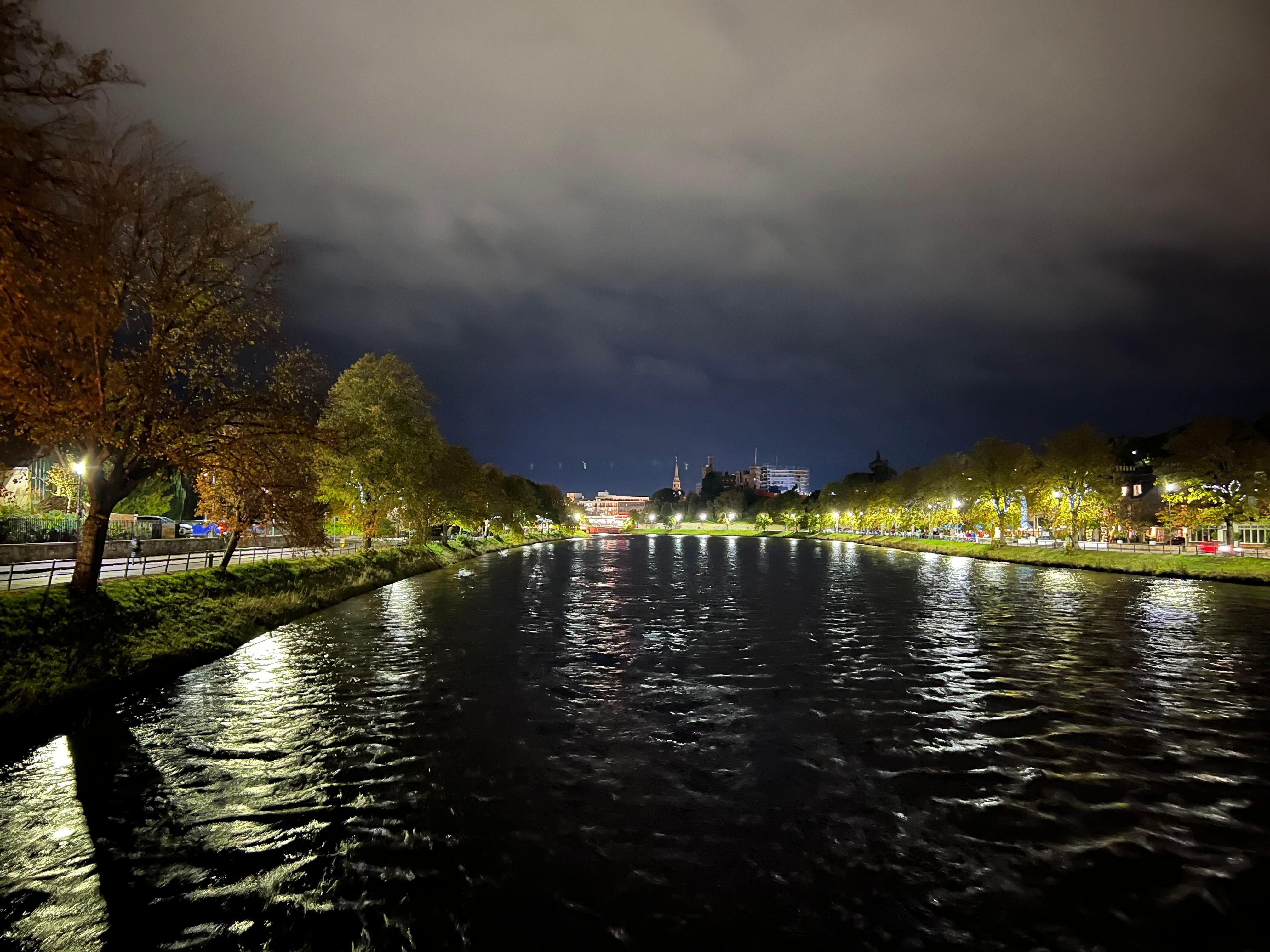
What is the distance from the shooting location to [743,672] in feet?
72.4

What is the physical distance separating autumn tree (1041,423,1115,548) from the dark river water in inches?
2144

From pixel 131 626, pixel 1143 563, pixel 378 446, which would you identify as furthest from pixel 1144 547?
pixel 131 626

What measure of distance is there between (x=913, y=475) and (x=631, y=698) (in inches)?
5441

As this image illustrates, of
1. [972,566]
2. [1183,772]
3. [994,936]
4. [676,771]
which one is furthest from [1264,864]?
[972,566]

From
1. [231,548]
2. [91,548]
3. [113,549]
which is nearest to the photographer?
[91,548]

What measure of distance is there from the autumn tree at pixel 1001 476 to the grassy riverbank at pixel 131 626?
274ft

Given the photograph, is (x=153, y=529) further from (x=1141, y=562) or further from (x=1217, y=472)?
(x=1217, y=472)

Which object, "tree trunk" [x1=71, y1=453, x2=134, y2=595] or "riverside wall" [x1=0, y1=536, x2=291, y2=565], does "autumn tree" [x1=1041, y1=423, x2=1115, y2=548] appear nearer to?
"riverside wall" [x1=0, y1=536, x2=291, y2=565]

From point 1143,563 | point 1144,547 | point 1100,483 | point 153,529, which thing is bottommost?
point 1143,563

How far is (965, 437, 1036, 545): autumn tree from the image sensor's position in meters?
88.2

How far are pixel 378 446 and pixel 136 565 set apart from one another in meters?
18.3

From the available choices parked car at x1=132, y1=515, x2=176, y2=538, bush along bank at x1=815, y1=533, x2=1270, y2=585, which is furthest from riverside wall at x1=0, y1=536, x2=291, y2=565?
bush along bank at x1=815, y1=533, x2=1270, y2=585

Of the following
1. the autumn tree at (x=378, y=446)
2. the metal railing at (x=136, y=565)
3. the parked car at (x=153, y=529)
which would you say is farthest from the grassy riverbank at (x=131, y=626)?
the parked car at (x=153, y=529)

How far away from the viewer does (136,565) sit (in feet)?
120
